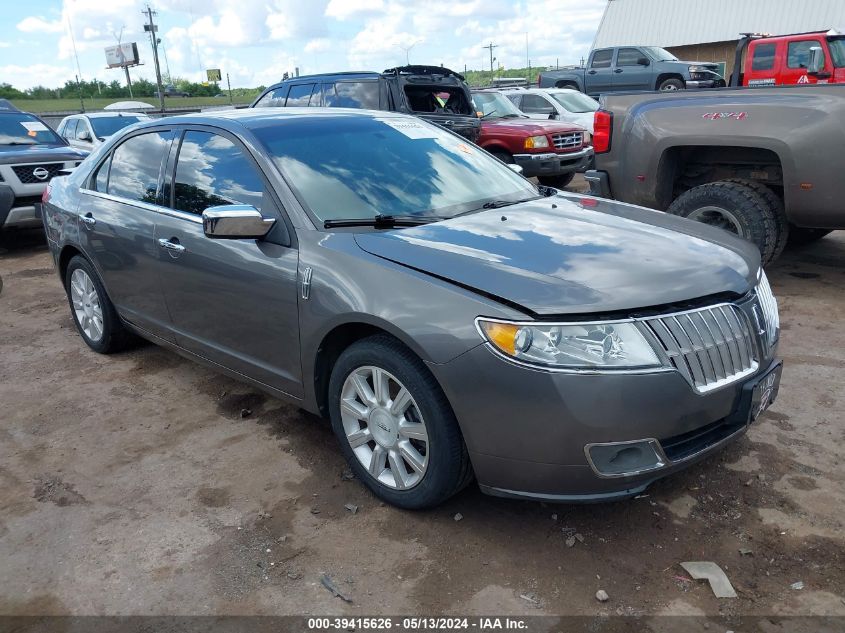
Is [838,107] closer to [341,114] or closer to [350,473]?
[341,114]

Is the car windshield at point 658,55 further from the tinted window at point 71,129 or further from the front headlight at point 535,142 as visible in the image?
the tinted window at point 71,129

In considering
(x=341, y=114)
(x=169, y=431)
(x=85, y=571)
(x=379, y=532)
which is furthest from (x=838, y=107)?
(x=85, y=571)

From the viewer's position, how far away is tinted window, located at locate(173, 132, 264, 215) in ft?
11.8

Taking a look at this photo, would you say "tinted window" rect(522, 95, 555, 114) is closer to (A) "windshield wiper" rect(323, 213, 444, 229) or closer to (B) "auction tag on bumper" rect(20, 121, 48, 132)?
(B) "auction tag on bumper" rect(20, 121, 48, 132)

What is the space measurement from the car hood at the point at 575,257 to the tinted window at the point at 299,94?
7801mm

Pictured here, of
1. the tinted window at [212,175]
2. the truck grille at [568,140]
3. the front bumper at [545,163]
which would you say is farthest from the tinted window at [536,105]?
the tinted window at [212,175]

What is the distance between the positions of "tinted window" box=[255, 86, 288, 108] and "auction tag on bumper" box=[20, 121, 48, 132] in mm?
3168

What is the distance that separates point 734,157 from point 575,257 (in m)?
3.89

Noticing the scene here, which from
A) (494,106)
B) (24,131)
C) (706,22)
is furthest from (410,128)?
(706,22)

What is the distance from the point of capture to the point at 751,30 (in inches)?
1265

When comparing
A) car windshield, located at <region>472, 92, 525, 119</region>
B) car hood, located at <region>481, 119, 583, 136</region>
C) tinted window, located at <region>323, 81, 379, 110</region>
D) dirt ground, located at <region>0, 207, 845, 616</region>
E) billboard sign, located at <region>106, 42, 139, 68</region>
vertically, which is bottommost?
dirt ground, located at <region>0, 207, 845, 616</region>

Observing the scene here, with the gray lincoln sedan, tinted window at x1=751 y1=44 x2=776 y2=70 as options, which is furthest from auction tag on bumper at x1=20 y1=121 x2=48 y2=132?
tinted window at x1=751 y1=44 x2=776 y2=70

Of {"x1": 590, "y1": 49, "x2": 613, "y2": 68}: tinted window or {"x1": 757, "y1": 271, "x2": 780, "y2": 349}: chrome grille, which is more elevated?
{"x1": 590, "y1": 49, "x2": 613, "y2": 68}: tinted window

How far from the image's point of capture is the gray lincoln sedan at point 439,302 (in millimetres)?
2561
